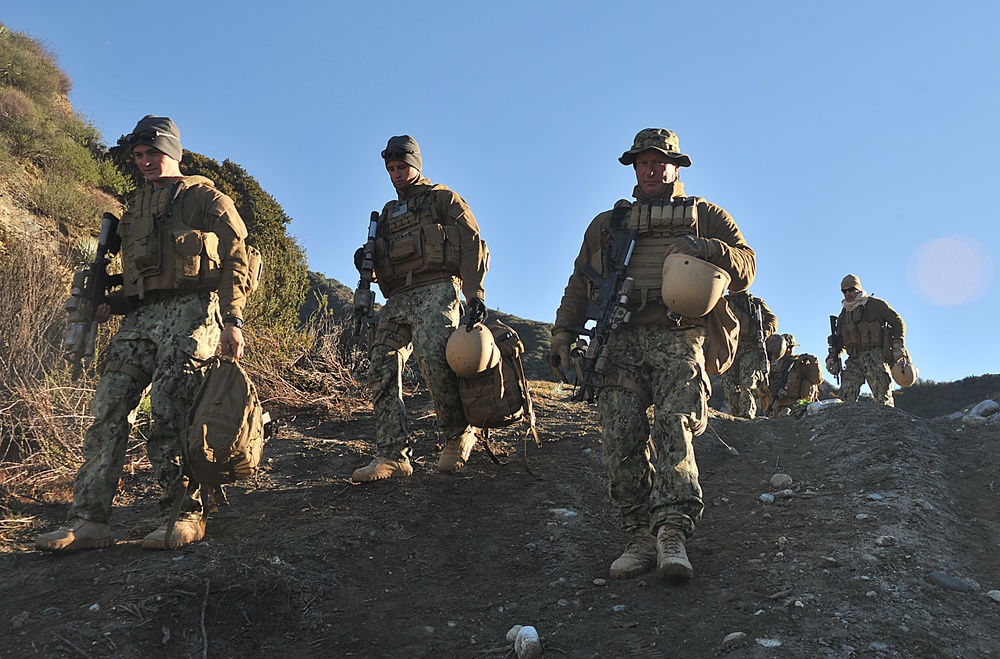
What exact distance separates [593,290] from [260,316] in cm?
498

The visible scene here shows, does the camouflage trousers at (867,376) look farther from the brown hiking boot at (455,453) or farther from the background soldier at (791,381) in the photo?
the brown hiking boot at (455,453)

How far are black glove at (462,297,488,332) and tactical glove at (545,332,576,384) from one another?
2.76 feet

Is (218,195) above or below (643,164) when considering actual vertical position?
below

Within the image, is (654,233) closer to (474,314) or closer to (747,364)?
(474,314)

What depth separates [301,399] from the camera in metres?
7.18

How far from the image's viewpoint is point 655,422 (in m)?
3.91

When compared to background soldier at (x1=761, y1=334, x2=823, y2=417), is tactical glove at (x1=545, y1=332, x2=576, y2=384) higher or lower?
lower

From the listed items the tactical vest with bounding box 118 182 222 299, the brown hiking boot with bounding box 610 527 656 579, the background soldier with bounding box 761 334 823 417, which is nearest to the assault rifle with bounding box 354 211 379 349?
the tactical vest with bounding box 118 182 222 299

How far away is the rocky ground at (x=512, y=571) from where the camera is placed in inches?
114

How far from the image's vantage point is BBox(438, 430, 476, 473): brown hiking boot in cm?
537

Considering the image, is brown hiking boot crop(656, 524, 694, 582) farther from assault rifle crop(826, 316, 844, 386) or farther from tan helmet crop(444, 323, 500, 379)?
assault rifle crop(826, 316, 844, 386)

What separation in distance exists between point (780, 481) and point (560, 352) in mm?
2174

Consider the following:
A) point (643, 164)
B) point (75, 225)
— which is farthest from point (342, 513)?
point (75, 225)

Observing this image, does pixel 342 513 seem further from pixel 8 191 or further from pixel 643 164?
pixel 8 191
